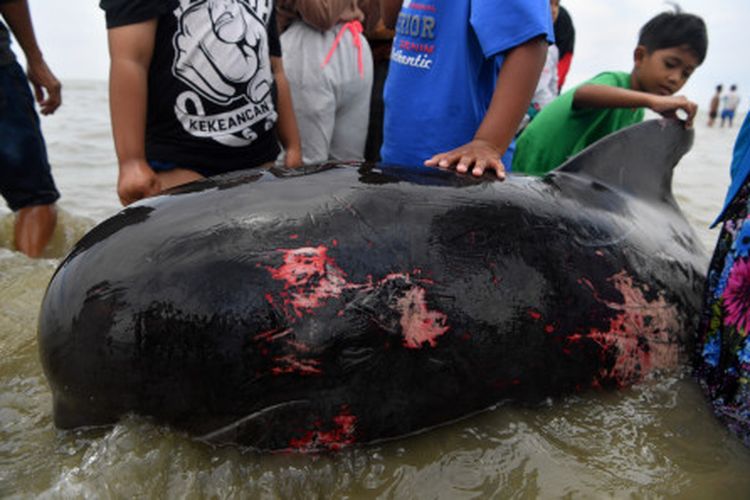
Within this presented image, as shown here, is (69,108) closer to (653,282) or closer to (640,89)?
(640,89)

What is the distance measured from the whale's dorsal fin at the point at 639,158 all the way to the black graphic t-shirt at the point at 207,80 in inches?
60.4

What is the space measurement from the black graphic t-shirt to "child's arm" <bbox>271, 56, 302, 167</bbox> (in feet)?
0.53

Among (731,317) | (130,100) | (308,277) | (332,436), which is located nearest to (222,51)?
(130,100)

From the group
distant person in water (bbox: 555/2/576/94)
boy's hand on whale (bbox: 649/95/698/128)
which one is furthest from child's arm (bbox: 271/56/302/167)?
distant person in water (bbox: 555/2/576/94)

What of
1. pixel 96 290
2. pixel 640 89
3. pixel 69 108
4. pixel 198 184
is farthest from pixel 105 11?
pixel 69 108

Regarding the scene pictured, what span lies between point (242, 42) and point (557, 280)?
1.88 m

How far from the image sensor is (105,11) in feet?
7.96

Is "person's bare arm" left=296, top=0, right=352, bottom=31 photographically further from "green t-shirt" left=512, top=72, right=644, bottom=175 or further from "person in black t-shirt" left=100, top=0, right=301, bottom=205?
"green t-shirt" left=512, top=72, right=644, bottom=175

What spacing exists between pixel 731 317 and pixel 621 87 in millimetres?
2278

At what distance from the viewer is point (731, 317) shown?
70.6 inches

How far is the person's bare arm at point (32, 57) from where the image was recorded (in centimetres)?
361

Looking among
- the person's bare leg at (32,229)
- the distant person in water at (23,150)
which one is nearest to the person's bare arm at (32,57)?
the distant person in water at (23,150)

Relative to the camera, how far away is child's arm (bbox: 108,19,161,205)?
7.92 ft

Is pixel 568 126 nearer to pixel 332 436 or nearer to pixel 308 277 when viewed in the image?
pixel 308 277
